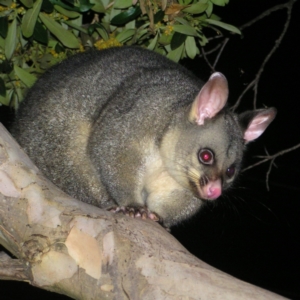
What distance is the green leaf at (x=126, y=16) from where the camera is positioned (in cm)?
450

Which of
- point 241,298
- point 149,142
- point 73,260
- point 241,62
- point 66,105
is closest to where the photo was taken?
point 241,298

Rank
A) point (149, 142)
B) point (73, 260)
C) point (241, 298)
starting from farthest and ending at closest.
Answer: point (149, 142) < point (73, 260) < point (241, 298)

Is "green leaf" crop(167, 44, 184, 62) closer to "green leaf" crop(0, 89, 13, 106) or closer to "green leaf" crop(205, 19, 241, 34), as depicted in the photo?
"green leaf" crop(205, 19, 241, 34)

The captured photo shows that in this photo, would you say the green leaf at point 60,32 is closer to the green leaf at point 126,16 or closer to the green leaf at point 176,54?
the green leaf at point 126,16

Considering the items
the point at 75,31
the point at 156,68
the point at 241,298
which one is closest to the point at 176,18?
the point at 156,68

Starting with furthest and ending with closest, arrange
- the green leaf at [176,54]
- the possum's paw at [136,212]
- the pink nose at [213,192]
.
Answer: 1. the green leaf at [176,54]
2. the pink nose at [213,192]
3. the possum's paw at [136,212]

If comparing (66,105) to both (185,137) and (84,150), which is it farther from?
(185,137)

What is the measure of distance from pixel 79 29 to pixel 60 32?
214 mm

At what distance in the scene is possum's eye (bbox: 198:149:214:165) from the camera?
4.34 metres

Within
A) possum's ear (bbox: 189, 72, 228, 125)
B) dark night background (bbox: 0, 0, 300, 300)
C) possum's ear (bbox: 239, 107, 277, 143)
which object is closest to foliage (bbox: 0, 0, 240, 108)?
possum's ear (bbox: 189, 72, 228, 125)

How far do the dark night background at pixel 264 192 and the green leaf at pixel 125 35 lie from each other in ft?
11.9

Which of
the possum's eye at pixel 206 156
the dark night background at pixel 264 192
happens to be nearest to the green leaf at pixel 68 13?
the possum's eye at pixel 206 156

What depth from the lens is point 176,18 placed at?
4.57 meters

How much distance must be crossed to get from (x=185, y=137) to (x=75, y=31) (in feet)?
4.22
